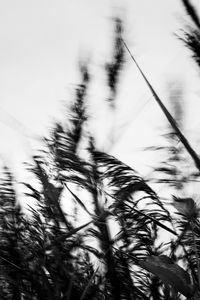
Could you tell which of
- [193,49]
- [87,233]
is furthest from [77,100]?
[87,233]

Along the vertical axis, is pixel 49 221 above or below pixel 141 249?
above

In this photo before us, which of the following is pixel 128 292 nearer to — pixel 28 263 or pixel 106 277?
pixel 106 277

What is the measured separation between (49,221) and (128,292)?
0.55 metres

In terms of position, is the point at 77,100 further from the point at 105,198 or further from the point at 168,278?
the point at 168,278

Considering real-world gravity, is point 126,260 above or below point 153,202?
below

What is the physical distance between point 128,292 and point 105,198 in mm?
519

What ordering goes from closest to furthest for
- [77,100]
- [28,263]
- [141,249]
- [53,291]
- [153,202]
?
[53,291] < [28,263] < [153,202] < [141,249] < [77,100]

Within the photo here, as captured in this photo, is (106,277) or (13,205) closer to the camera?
(106,277)

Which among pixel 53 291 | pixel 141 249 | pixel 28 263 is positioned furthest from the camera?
pixel 141 249

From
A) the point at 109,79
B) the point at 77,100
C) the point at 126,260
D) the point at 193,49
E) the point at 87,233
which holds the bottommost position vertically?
the point at 126,260

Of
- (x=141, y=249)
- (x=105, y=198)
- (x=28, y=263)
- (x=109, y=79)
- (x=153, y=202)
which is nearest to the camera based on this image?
(x=28, y=263)

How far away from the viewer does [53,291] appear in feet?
4.42

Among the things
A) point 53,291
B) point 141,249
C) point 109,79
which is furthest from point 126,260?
point 109,79

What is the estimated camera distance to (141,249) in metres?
2.18
